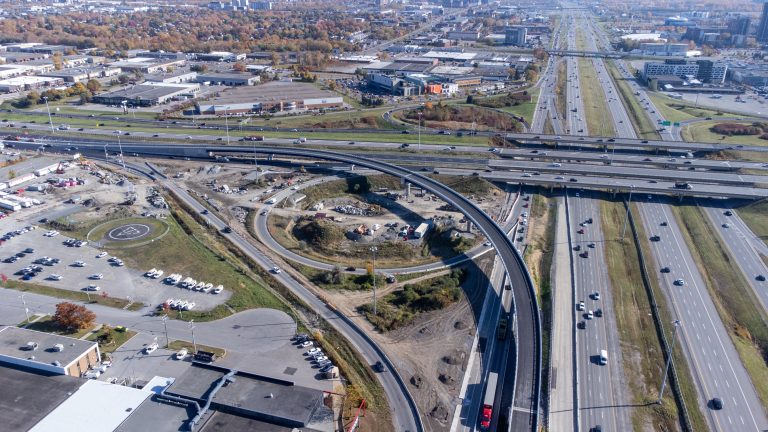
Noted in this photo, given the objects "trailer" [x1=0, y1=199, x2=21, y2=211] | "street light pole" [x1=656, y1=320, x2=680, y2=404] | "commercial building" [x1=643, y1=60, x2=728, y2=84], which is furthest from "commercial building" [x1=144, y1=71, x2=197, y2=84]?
"street light pole" [x1=656, y1=320, x2=680, y2=404]

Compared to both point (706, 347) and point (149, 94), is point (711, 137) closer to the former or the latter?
point (706, 347)

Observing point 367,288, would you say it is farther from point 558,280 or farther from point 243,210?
point 243,210

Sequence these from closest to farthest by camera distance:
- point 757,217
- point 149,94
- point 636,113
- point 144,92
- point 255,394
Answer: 1. point 255,394
2. point 757,217
3. point 636,113
4. point 149,94
5. point 144,92

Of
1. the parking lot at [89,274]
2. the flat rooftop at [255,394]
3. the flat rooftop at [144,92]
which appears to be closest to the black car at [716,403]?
the flat rooftop at [255,394]

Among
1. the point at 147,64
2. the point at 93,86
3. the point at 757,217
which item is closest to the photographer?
the point at 757,217

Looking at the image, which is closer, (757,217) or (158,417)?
(158,417)

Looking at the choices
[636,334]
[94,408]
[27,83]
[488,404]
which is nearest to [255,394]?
[94,408]

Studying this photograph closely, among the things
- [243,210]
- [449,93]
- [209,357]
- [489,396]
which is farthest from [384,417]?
[449,93]
